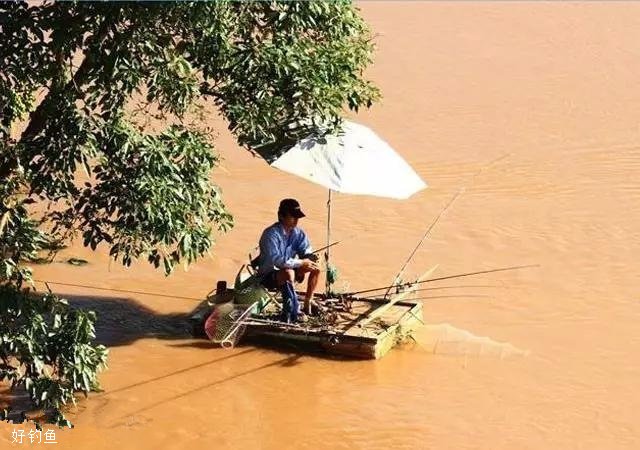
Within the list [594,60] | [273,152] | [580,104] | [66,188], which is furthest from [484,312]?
[594,60]

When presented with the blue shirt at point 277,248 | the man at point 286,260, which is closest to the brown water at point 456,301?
the man at point 286,260

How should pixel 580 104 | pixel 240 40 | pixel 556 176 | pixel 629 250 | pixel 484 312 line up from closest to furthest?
1. pixel 240 40
2. pixel 484 312
3. pixel 629 250
4. pixel 556 176
5. pixel 580 104

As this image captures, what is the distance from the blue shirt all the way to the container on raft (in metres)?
0.33

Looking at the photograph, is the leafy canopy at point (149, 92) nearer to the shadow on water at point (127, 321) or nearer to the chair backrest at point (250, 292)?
the chair backrest at point (250, 292)

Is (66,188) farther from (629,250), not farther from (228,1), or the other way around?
(629,250)

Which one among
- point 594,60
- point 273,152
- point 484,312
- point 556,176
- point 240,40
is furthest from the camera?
point 594,60

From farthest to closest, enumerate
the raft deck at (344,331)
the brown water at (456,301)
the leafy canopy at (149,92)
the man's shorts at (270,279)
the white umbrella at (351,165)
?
1. the man's shorts at (270,279)
2. the raft deck at (344,331)
3. the white umbrella at (351,165)
4. the brown water at (456,301)
5. the leafy canopy at (149,92)

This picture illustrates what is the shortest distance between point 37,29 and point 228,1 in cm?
119

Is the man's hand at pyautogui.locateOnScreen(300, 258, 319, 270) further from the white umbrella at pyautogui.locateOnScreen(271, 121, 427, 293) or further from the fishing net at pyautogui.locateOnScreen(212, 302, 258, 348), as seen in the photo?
the white umbrella at pyautogui.locateOnScreen(271, 121, 427, 293)

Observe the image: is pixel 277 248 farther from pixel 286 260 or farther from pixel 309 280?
pixel 309 280

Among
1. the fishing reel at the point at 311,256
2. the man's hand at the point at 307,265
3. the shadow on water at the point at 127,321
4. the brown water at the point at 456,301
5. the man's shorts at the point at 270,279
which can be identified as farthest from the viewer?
the shadow on water at the point at 127,321

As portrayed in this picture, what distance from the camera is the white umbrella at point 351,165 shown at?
7520 millimetres

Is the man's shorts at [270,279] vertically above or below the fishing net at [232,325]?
above

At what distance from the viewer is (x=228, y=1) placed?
6.21 m
